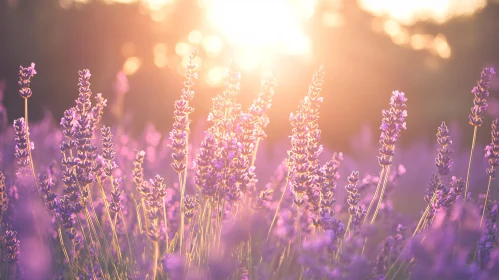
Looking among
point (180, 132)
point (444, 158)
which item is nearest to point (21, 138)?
point (180, 132)

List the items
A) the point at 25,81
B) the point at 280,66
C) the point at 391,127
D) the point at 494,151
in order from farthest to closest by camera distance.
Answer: the point at 280,66 → the point at 494,151 → the point at 391,127 → the point at 25,81

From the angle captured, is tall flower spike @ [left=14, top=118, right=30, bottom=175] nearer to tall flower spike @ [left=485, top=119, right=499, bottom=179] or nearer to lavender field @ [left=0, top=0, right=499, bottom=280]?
lavender field @ [left=0, top=0, right=499, bottom=280]

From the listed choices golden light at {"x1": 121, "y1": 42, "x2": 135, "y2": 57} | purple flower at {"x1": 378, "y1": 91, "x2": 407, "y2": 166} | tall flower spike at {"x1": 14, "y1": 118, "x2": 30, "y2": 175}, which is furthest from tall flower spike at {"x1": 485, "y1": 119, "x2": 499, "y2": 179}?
golden light at {"x1": 121, "y1": 42, "x2": 135, "y2": 57}

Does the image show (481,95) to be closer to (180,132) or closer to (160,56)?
(180,132)

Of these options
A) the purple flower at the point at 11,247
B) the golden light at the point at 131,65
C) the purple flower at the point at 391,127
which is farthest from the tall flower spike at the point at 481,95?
the golden light at the point at 131,65

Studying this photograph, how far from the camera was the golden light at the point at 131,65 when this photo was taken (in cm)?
1278

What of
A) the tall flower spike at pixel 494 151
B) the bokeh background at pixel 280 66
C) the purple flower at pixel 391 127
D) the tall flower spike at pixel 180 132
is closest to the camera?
the tall flower spike at pixel 180 132

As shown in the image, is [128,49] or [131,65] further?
[128,49]

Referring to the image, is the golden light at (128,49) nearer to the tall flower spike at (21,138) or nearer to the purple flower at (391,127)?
the tall flower spike at (21,138)

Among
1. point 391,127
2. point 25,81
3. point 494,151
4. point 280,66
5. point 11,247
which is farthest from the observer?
point 280,66

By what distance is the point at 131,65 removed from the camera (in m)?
12.9

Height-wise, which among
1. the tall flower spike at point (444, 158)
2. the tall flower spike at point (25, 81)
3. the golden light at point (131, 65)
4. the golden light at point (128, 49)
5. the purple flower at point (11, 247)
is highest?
the golden light at point (128, 49)

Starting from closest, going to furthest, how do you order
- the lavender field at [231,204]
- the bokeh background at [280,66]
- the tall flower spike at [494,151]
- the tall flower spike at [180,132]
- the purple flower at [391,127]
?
the lavender field at [231,204], the tall flower spike at [180,132], the purple flower at [391,127], the tall flower spike at [494,151], the bokeh background at [280,66]

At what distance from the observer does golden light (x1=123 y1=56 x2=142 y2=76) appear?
12.8 metres
